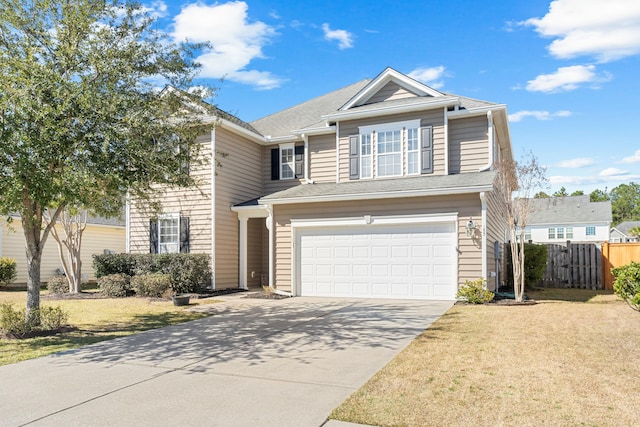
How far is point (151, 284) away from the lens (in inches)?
591

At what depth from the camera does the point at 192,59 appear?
10.1m

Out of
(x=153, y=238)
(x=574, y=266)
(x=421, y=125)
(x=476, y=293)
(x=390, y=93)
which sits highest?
(x=390, y=93)

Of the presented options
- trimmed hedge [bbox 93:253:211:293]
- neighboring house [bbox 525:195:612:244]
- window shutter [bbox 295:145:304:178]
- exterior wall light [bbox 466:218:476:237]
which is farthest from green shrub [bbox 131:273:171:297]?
neighboring house [bbox 525:195:612:244]

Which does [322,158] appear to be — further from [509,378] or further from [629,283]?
[509,378]

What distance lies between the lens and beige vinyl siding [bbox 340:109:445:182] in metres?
15.3

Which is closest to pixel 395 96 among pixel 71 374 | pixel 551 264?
pixel 551 264

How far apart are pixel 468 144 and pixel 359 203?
4300mm

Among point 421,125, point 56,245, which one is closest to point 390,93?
point 421,125

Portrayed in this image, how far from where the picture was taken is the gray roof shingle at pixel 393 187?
1305cm

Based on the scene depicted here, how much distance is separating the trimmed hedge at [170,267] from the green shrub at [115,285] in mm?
684

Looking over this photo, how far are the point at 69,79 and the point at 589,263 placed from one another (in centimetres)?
1854

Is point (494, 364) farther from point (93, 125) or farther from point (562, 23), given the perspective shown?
point (562, 23)

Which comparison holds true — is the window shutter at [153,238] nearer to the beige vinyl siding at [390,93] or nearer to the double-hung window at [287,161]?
the double-hung window at [287,161]

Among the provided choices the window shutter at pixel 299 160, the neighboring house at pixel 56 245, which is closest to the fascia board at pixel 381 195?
the window shutter at pixel 299 160
